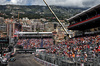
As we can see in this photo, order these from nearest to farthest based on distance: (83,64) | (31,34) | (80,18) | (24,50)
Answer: (83,64), (80,18), (24,50), (31,34)

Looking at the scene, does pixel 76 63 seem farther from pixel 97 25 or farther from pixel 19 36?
pixel 19 36

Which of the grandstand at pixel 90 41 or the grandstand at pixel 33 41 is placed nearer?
the grandstand at pixel 90 41

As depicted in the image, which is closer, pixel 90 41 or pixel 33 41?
pixel 90 41

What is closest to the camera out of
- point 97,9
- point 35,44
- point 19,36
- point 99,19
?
point 99,19

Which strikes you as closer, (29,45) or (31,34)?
(29,45)

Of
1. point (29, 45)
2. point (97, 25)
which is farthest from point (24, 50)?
point (97, 25)

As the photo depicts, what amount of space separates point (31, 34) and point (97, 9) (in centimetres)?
4868

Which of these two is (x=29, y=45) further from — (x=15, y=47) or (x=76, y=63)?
(x=76, y=63)

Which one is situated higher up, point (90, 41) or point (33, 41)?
point (90, 41)

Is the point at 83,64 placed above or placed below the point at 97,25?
below

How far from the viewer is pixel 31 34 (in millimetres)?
74750

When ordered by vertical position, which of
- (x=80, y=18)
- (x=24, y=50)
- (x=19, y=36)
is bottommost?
(x=24, y=50)

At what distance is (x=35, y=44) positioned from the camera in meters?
60.1

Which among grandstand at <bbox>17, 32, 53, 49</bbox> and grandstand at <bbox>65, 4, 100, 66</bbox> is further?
grandstand at <bbox>17, 32, 53, 49</bbox>
